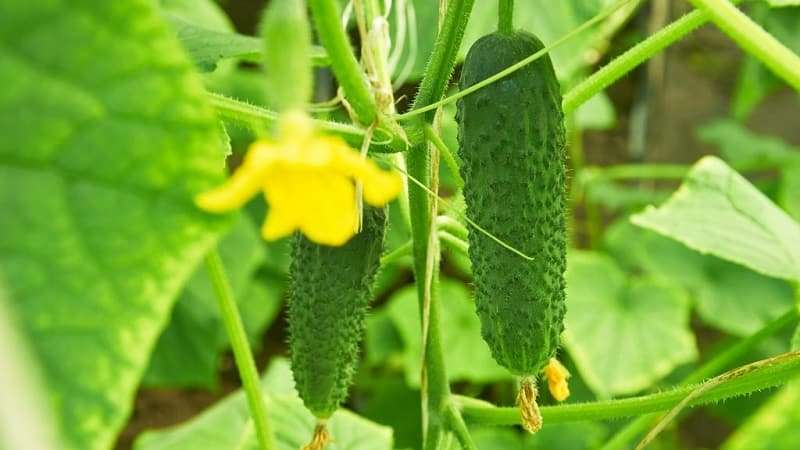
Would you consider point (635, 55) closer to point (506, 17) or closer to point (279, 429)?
point (506, 17)

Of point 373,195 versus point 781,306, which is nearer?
point 373,195

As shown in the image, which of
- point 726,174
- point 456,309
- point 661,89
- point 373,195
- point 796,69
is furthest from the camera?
point 661,89

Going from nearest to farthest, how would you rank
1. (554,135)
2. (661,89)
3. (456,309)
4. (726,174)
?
(554,135) → (726,174) → (456,309) → (661,89)

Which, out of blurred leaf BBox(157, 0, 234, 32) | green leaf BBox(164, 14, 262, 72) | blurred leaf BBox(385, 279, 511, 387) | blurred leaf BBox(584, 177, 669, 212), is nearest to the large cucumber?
green leaf BBox(164, 14, 262, 72)

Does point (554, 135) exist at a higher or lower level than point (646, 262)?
higher

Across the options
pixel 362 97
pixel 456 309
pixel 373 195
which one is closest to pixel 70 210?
pixel 373 195

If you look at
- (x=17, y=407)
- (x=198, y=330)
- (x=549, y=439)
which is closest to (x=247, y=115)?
(x=17, y=407)

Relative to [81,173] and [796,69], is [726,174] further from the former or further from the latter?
[81,173]
